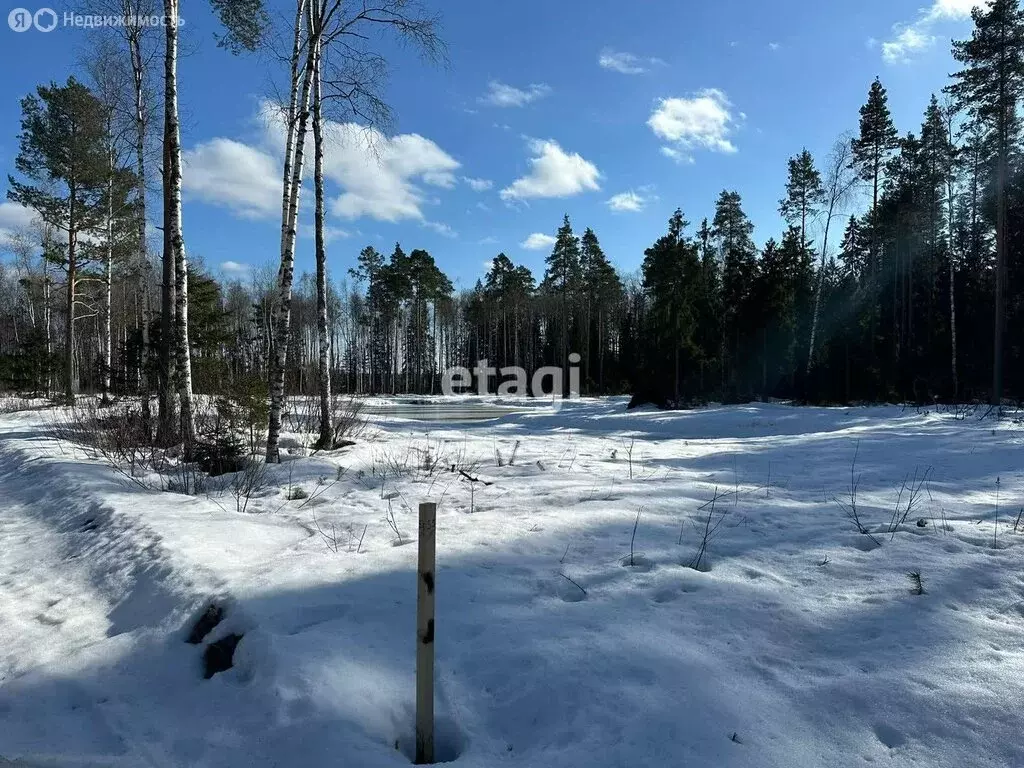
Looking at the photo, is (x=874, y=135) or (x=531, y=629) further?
(x=874, y=135)

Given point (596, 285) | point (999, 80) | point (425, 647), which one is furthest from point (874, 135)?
point (425, 647)

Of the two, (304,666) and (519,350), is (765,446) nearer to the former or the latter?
(304,666)

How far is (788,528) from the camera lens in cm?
421

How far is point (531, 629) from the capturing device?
264 centimetres

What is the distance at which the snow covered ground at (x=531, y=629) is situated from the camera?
1.96 m

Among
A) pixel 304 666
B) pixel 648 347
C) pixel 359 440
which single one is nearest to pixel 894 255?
pixel 648 347

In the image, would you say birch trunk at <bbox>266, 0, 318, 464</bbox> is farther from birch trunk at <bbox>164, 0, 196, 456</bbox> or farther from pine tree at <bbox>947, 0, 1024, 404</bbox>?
pine tree at <bbox>947, 0, 1024, 404</bbox>

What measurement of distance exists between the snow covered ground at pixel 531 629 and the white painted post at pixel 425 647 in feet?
0.46

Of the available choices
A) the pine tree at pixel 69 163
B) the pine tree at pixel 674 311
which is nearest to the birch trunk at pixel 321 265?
the pine tree at pixel 69 163

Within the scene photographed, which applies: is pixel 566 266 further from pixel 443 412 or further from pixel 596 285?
pixel 443 412

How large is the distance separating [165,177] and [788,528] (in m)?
10.3

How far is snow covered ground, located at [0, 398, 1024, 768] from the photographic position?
6.42ft

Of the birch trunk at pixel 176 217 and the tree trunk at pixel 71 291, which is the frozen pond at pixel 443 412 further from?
the tree trunk at pixel 71 291

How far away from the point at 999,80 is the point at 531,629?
23764 mm
